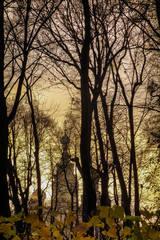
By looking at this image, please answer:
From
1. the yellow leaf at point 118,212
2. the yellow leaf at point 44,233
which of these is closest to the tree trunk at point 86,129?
the yellow leaf at point 44,233

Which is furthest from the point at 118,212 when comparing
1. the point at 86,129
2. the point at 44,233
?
the point at 86,129

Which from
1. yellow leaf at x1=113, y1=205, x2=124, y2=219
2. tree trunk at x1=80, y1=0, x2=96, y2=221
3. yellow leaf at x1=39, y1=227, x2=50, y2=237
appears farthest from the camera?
tree trunk at x1=80, y1=0, x2=96, y2=221

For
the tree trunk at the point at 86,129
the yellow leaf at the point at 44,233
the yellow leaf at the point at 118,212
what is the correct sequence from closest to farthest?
the yellow leaf at the point at 118,212 → the yellow leaf at the point at 44,233 → the tree trunk at the point at 86,129

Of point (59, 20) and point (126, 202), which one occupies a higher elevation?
point (59, 20)

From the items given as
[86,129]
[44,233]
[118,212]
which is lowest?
[44,233]

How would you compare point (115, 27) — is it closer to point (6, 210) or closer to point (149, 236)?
point (6, 210)

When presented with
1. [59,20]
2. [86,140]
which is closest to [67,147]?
[59,20]

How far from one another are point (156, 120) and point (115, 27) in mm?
4801

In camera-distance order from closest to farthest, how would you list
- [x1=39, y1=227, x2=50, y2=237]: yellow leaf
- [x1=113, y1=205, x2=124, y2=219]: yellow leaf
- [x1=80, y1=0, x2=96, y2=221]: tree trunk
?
[x1=113, y1=205, x2=124, y2=219]: yellow leaf, [x1=39, y1=227, x2=50, y2=237]: yellow leaf, [x1=80, y1=0, x2=96, y2=221]: tree trunk

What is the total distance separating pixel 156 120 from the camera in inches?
428

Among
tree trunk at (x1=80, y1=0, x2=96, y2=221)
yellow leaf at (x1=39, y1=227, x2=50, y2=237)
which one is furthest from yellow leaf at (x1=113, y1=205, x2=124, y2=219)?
tree trunk at (x1=80, y1=0, x2=96, y2=221)

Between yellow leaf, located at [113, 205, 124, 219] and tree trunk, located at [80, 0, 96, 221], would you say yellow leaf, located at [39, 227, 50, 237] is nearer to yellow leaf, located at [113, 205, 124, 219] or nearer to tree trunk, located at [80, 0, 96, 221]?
yellow leaf, located at [113, 205, 124, 219]

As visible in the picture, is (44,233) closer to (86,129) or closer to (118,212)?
(118,212)

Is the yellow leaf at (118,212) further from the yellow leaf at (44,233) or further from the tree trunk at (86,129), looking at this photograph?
Answer: the tree trunk at (86,129)
